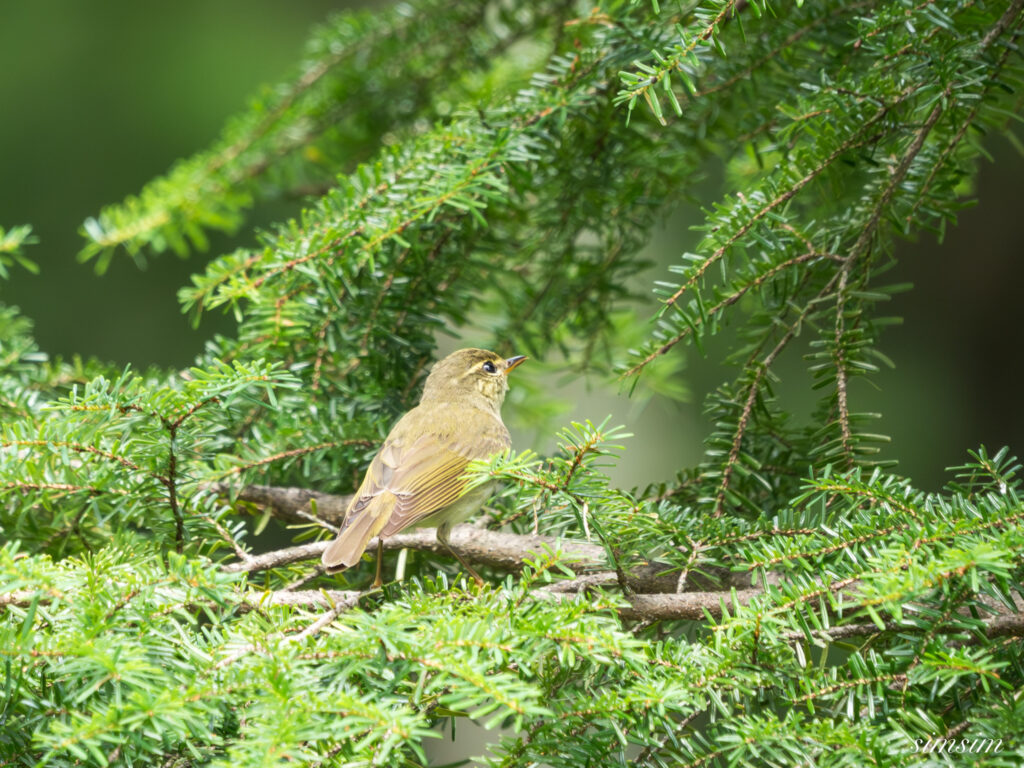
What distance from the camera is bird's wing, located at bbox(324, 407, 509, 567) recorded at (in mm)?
1835

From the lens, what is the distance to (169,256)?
17.3 feet

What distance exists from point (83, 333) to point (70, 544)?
Answer: 364 cm

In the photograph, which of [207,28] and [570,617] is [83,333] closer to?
[207,28]

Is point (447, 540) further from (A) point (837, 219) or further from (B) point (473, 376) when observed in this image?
(A) point (837, 219)

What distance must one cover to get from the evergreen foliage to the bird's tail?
0.08 m

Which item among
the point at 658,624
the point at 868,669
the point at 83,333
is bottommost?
the point at 868,669

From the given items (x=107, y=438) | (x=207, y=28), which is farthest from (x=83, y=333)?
(x=107, y=438)

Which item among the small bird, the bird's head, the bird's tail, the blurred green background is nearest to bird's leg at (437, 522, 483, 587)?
the small bird

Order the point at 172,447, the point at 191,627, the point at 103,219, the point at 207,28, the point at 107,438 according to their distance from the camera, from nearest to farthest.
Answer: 1. the point at 191,627
2. the point at 172,447
3. the point at 107,438
4. the point at 103,219
5. the point at 207,28

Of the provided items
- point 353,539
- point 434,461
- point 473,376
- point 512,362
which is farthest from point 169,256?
point 353,539

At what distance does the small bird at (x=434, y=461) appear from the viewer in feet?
6.29

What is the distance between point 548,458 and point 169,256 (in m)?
4.49

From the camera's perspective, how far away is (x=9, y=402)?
6.60ft

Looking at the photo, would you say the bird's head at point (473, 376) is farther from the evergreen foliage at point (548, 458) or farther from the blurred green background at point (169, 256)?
the blurred green background at point (169, 256)
